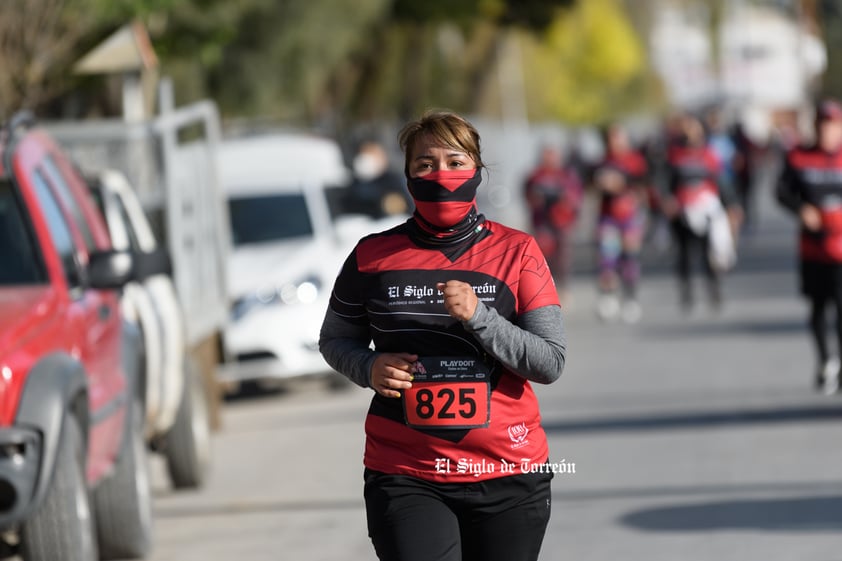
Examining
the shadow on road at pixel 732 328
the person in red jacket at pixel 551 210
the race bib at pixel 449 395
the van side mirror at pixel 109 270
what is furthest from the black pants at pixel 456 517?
the person in red jacket at pixel 551 210

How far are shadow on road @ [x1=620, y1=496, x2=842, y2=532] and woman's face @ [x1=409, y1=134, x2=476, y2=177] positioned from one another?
4.22 meters

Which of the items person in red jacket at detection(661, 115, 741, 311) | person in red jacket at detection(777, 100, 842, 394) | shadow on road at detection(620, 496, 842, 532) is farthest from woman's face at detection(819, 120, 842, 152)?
person in red jacket at detection(661, 115, 741, 311)

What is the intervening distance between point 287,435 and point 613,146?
824cm

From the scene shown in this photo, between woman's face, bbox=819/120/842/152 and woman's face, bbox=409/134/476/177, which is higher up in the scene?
woman's face, bbox=409/134/476/177

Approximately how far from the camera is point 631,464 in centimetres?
1084

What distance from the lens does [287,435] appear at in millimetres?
13219

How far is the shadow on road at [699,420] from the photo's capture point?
40.3 feet

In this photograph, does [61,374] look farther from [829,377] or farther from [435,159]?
[829,377]

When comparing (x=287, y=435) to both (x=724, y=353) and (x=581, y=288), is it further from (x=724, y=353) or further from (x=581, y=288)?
(x=581, y=288)

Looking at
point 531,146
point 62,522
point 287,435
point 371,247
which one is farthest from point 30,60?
point 531,146

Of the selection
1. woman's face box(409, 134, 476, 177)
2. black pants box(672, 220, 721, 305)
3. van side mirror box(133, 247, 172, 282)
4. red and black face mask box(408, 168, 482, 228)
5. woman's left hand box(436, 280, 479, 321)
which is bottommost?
black pants box(672, 220, 721, 305)

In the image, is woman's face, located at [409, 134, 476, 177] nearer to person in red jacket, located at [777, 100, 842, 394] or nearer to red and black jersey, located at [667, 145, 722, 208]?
person in red jacket, located at [777, 100, 842, 394]

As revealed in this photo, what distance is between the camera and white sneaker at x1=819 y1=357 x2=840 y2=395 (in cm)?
1318

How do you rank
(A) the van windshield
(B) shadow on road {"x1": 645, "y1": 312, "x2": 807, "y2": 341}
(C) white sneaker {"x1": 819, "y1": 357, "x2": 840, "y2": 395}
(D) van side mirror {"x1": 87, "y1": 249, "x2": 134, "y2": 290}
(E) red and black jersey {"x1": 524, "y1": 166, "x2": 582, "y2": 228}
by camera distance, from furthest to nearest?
(E) red and black jersey {"x1": 524, "y1": 166, "x2": 582, "y2": 228} → (B) shadow on road {"x1": 645, "y1": 312, "x2": 807, "y2": 341} → (A) the van windshield → (C) white sneaker {"x1": 819, "y1": 357, "x2": 840, "y2": 395} → (D) van side mirror {"x1": 87, "y1": 249, "x2": 134, "y2": 290}
